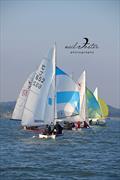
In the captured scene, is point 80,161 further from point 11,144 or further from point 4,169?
point 11,144

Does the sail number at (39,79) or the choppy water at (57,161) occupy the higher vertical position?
the sail number at (39,79)

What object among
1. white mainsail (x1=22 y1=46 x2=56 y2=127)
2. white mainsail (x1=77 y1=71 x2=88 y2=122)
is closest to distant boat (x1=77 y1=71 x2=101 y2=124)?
white mainsail (x1=77 y1=71 x2=88 y2=122)

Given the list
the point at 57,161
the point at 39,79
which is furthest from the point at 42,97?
the point at 57,161

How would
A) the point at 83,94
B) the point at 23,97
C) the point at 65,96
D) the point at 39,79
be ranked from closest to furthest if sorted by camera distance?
the point at 39,79, the point at 65,96, the point at 23,97, the point at 83,94

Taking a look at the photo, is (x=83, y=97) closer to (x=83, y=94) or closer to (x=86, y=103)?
(x=83, y=94)

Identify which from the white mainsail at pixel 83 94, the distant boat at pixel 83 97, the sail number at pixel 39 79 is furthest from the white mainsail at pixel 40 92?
the white mainsail at pixel 83 94

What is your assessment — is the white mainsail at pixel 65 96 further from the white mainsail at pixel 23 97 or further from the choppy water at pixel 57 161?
the white mainsail at pixel 23 97

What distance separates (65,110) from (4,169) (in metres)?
26.4

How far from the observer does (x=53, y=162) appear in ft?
126

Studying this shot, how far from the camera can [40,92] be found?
55.8 meters

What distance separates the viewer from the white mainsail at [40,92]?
5566 centimetres

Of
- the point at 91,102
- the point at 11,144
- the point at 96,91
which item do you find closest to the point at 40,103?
the point at 11,144

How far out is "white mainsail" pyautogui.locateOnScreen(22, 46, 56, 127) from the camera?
5566cm

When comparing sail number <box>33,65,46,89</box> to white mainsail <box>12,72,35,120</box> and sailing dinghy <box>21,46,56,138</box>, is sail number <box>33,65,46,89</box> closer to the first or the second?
sailing dinghy <box>21,46,56,138</box>
